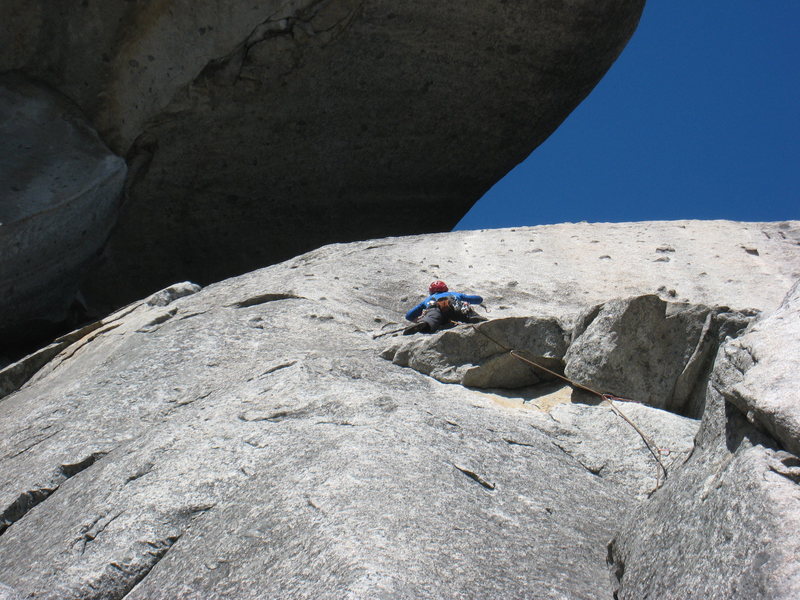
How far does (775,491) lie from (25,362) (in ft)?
15.8

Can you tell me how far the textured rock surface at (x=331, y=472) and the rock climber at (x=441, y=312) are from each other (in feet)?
0.65

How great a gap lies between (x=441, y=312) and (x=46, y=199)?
11.6ft

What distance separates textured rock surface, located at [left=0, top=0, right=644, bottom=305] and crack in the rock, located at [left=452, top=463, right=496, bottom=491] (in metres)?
5.13

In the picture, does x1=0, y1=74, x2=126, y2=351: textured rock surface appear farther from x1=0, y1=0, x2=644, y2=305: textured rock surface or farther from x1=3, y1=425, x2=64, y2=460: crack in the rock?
x1=3, y1=425, x2=64, y2=460: crack in the rock

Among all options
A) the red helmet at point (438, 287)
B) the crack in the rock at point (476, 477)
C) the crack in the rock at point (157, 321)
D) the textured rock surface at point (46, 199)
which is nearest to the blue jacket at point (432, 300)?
the red helmet at point (438, 287)

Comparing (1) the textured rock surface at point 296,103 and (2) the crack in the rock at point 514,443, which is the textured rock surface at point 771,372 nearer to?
(2) the crack in the rock at point 514,443

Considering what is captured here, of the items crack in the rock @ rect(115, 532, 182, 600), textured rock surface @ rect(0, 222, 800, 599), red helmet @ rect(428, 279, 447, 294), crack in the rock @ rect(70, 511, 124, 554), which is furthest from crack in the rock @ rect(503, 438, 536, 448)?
red helmet @ rect(428, 279, 447, 294)

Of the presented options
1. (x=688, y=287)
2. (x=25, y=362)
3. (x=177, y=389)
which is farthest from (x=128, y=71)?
(x=688, y=287)

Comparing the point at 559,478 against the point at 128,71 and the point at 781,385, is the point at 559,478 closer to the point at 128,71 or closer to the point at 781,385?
the point at 781,385

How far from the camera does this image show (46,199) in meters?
7.13

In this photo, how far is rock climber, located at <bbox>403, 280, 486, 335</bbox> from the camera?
199 inches

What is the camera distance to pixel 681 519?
2818mm

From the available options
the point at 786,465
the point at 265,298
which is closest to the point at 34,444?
the point at 265,298

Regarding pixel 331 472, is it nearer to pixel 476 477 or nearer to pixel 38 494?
pixel 476 477
